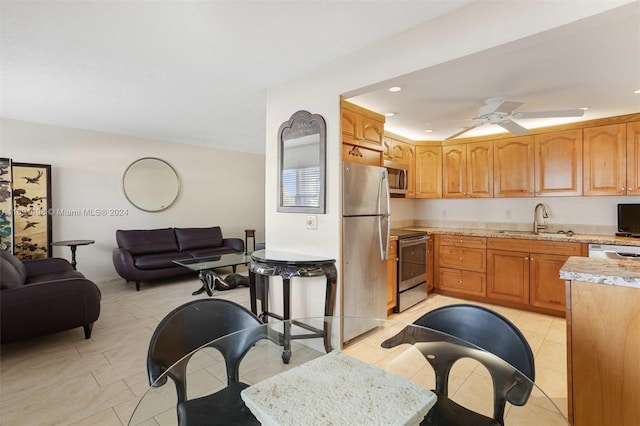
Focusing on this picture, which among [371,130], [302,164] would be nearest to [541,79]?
[371,130]

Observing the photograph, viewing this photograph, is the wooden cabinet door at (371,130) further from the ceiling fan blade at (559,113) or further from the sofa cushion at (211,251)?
the sofa cushion at (211,251)

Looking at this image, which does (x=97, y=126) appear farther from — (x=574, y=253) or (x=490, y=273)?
(x=574, y=253)

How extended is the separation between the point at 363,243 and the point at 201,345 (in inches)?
66.4

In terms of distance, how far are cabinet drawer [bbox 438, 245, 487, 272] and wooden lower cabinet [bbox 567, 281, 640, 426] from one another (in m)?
2.55

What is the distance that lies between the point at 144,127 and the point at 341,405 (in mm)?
4965

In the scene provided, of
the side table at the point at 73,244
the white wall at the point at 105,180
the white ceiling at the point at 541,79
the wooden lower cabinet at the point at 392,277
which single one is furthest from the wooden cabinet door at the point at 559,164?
the side table at the point at 73,244

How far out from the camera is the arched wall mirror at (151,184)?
5.16 m

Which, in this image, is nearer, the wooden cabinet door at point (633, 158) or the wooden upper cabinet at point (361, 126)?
the wooden upper cabinet at point (361, 126)

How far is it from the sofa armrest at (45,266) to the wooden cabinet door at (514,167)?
580 centimetres

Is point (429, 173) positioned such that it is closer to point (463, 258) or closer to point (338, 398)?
point (463, 258)

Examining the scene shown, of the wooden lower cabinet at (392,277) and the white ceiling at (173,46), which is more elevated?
the white ceiling at (173,46)

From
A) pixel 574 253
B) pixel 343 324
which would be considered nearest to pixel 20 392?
pixel 343 324

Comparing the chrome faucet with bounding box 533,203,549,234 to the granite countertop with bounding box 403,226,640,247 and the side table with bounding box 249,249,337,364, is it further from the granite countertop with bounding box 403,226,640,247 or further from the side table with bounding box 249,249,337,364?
the side table with bounding box 249,249,337,364

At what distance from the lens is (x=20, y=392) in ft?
6.89
